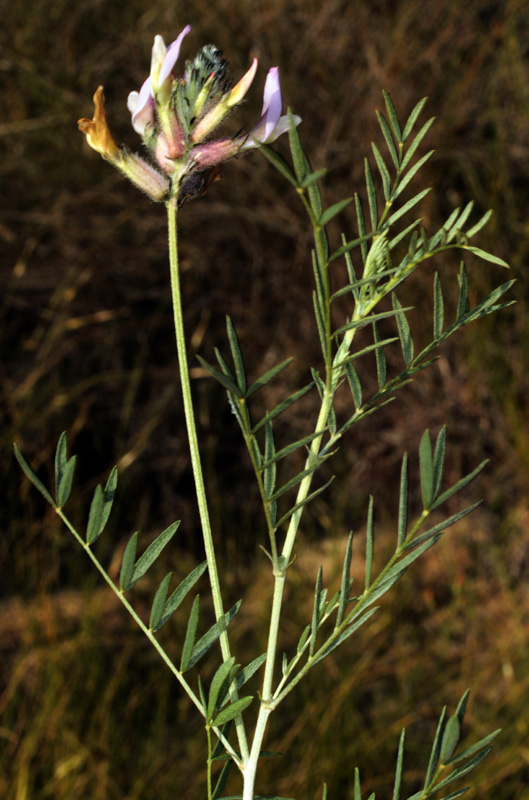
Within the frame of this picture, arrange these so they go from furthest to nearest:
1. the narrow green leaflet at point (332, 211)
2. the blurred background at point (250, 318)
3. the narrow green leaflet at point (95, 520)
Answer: the blurred background at point (250, 318)
the narrow green leaflet at point (95, 520)
the narrow green leaflet at point (332, 211)

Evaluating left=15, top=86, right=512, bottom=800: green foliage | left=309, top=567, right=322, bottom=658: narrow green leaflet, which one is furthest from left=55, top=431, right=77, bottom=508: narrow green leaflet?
left=309, top=567, right=322, bottom=658: narrow green leaflet

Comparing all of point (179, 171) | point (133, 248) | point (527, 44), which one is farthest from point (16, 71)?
point (179, 171)

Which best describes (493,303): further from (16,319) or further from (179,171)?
(16,319)

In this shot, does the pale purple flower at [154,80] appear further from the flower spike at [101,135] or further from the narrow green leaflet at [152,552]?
the narrow green leaflet at [152,552]

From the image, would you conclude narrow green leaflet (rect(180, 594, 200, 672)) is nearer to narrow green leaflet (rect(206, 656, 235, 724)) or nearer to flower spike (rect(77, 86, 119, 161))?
narrow green leaflet (rect(206, 656, 235, 724))

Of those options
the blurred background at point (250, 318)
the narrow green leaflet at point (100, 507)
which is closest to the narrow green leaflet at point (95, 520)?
the narrow green leaflet at point (100, 507)

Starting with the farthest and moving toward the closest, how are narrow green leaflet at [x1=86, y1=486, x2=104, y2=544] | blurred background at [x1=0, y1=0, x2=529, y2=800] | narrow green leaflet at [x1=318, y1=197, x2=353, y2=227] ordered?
1. blurred background at [x1=0, y1=0, x2=529, y2=800]
2. narrow green leaflet at [x1=86, y1=486, x2=104, y2=544]
3. narrow green leaflet at [x1=318, y1=197, x2=353, y2=227]

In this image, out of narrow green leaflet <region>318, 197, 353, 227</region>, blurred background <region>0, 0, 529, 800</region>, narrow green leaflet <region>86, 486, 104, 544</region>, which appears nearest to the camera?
narrow green leaflet <region>318, 197, 353, 227</region>

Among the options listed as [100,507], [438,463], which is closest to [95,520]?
[100,507]

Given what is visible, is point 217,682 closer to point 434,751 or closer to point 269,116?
point 434,751
